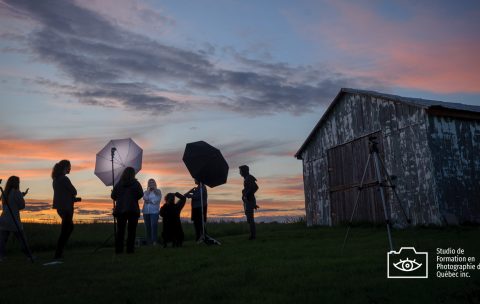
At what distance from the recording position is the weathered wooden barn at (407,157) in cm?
1644

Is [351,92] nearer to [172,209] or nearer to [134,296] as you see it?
[172,209]

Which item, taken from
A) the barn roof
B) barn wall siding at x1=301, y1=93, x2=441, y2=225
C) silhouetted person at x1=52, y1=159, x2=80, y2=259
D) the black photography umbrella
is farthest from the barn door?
silhouetted person at x1=52, y1=159, x2=80, y2=259

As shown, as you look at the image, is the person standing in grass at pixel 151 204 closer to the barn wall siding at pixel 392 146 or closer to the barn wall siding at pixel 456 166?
the barn wall siding at pixel 392 146

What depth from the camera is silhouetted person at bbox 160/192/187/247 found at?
573 inches

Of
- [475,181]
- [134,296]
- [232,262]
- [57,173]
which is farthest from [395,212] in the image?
[134,296]

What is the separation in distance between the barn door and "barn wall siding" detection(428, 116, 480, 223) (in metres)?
2.38

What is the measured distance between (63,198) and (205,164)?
437 cm

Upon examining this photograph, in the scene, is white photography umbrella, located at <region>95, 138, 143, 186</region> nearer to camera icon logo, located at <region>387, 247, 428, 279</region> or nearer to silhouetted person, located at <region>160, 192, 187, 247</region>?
silhouetted person, located at <region>160, 192, 187, 247</region>

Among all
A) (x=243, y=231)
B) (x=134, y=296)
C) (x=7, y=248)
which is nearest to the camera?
(x=134, y=296)

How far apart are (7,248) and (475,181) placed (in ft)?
60.0

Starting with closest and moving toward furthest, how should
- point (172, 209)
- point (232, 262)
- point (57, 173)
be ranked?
point (232, 262), point (57, 173), point (172, 209)

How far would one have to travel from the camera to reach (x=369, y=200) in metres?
18.7

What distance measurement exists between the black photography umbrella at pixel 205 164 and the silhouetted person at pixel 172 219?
854mm

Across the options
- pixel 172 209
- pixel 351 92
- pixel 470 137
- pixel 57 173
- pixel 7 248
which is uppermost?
pixel 351 92
